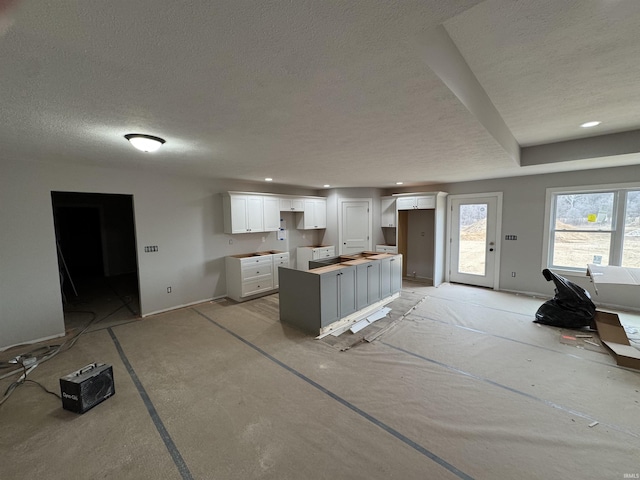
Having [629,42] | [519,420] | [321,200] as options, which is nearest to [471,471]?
[519,420]

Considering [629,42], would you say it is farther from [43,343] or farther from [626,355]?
[43,343]

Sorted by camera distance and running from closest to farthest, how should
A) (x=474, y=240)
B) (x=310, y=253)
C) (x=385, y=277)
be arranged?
(x=385, y=277)
(x=474, y=240)
(x=310, y=253)

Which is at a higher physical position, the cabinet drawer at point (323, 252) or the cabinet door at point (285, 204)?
the cabinet door at point (285, 204)

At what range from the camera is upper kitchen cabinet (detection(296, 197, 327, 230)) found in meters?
6.84

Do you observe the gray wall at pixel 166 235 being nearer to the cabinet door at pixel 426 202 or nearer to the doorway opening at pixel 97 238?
the cabinet door at pixel 426 202

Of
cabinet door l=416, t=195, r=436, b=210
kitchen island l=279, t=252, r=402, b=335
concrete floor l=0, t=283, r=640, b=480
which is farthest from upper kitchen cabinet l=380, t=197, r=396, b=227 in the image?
concrete floor l=0, t=283, r=640, b=480

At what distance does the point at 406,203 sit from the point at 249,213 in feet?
12.6

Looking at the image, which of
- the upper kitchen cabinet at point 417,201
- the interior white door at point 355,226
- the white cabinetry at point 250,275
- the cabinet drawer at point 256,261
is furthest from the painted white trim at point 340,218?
the cabinet drawer at point 256,261

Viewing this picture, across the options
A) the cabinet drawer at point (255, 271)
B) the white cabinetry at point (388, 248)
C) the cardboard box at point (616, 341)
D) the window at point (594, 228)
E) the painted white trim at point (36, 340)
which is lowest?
the painted white trim at point (36, 340)

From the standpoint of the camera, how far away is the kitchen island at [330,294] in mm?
3771

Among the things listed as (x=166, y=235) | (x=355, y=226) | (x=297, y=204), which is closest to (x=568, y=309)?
(x=355, y=226)

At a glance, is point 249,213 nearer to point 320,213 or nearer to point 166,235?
point 166,235

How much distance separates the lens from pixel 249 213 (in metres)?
5.65

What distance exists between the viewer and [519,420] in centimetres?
214
